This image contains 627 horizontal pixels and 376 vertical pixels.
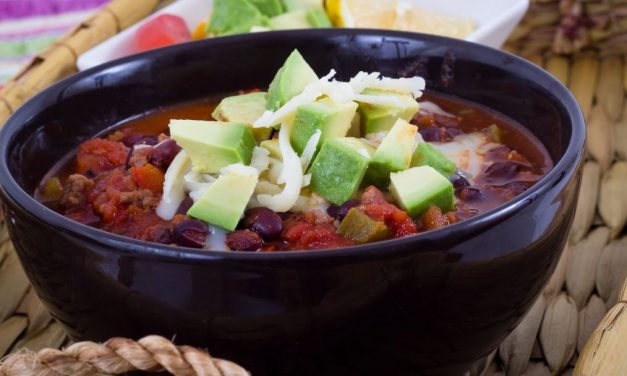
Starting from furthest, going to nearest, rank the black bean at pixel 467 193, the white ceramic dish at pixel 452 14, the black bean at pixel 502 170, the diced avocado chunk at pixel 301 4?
the diced avocado chunk at pixel 301 4 < the white ceramic dish at pixel 452 14 < the black bean at pixel 502 170 < the black bean at pixel 467 193

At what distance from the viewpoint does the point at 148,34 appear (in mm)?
3396

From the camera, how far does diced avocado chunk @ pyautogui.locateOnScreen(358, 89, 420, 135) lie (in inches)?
79.5

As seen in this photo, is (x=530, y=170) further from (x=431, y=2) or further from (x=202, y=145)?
(x=431, y=2)

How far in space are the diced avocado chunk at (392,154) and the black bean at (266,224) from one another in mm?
219

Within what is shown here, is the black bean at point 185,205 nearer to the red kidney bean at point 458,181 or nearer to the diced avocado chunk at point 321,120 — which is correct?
the diced avocado chunk at point 321,120

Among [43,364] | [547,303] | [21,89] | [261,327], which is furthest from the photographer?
[21,89]

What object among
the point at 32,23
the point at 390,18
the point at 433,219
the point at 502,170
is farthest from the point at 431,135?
the point at 32,23

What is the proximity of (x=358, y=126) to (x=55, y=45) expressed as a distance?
1.59 m

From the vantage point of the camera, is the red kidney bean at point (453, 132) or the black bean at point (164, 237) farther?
the red kidney bean at point (453, 132)

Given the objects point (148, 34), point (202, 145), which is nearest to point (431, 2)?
point (148, 34)

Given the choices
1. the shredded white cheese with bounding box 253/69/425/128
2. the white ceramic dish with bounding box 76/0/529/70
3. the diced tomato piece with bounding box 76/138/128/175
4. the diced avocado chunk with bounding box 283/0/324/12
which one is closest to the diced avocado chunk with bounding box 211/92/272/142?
the shredded white cheese with bounding box 253/69/425/128

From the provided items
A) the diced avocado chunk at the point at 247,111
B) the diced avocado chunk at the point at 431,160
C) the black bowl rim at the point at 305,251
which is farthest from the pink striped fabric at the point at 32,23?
the diced avocado chunk at the point at 431,160

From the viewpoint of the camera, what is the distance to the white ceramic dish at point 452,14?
3301 mm

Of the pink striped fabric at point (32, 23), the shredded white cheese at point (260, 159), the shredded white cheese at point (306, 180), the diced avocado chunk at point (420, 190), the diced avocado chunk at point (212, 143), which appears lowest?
the pink striped fabric at point (32, 23)
